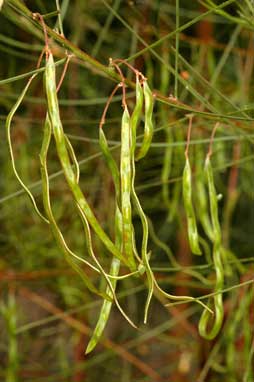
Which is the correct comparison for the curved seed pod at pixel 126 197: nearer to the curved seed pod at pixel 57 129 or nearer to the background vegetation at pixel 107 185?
the curved seed pod at pixel 57 129

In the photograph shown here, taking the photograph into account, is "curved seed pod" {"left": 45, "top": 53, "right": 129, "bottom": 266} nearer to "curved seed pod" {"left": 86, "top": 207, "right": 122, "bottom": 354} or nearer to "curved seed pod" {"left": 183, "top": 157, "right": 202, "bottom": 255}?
"curved seed pod" {"left": 86, "top": 207, "right": 122, "bottom": 354}

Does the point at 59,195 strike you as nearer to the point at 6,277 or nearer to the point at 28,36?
the point at 6,277

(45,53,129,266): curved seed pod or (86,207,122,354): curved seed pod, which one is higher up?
(45,53,129,266): curved seed pod

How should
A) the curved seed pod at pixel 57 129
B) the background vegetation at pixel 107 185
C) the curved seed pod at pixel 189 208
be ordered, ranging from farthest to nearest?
the background vegetation at pixel 107 185 < the curved seed pod at pixel 189 208 < the curved seed pod at pixel 57 129

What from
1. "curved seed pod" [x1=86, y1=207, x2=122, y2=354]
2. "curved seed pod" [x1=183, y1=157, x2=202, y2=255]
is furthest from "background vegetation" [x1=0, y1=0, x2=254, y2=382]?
"curved seed pod" [x1=86, y1=207, x2=122, y2=354]

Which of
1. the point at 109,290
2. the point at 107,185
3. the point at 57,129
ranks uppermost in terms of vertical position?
the point at 57,129

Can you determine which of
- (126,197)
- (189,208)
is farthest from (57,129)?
(189,208)

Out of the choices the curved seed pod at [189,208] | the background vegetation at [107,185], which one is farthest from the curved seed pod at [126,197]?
the background vegetation at [107,185]

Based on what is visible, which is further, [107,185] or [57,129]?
[107,185]

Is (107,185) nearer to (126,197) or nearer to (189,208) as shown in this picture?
(189,208)

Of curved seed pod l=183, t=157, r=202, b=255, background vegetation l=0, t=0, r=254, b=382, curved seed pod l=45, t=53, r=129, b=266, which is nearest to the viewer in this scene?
curved seed pod l=45, t=53, r=129, b=266

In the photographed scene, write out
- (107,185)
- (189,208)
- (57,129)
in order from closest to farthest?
(57,129) < (189,208) < (107,185)

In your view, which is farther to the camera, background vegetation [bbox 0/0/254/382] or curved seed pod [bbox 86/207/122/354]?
background vegetation [bbox 0/0/254/382]
